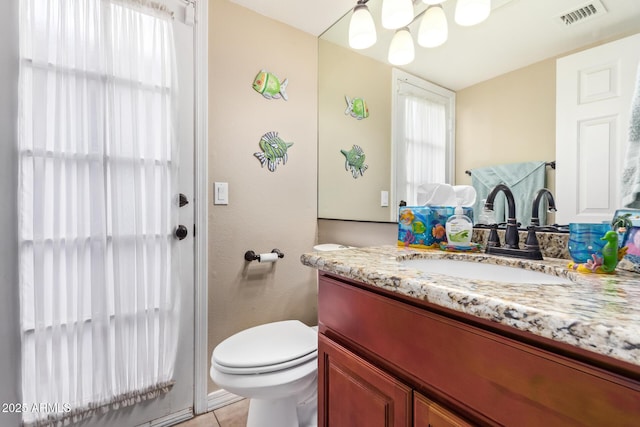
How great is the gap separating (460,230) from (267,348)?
0.89 metres

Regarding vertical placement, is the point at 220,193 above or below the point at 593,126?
below

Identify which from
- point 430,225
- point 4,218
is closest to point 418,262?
point 430,225

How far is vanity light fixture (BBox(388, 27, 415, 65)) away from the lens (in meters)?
1.37

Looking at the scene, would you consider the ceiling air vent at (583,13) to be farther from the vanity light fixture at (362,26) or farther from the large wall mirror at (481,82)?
the vanity light fixture at (362,26)

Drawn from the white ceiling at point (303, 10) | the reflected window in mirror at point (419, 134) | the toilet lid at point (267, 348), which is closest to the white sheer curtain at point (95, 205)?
the toilet lid at point (267, 348)

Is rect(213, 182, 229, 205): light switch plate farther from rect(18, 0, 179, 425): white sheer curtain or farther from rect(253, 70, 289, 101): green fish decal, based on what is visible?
rect(253, 70, 289, 101): green fish decal

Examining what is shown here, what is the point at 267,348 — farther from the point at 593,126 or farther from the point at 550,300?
the point at 593,126

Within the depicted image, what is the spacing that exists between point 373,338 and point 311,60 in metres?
1.81

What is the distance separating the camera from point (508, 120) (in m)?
1.02

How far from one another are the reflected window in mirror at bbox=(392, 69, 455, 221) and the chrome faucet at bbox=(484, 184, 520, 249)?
0.22 meters

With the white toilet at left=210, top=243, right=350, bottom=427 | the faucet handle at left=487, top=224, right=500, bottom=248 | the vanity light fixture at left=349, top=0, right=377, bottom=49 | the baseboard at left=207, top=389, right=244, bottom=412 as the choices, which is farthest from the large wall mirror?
the baseboard at left=207, top=389, right=244, bottom=412

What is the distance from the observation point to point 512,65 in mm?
1011

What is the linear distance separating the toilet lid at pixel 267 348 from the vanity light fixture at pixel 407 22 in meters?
1.43

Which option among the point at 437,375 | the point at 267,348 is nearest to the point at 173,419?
the point at 267,348
